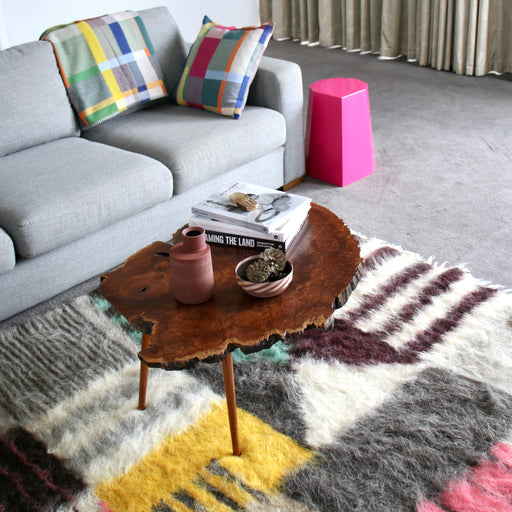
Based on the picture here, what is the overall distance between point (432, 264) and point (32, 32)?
3401mm

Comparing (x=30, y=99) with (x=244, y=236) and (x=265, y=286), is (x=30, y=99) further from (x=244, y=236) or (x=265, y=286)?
(x=265, y=286)

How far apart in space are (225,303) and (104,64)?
1.61 m

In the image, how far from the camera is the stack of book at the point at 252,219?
68.1 inches

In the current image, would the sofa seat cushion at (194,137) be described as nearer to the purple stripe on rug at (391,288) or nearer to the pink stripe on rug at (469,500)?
the purple stripe on rug at (391,288)

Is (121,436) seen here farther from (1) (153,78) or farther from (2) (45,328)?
(1) (153,78)

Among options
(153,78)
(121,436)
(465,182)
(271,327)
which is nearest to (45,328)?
(121,436)

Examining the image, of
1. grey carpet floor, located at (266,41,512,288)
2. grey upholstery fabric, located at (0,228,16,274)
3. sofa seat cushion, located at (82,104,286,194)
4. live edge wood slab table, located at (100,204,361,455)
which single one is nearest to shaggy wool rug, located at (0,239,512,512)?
live edge wood slab table, located at (100,204,361,455)

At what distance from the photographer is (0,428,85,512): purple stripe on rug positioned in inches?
60.1

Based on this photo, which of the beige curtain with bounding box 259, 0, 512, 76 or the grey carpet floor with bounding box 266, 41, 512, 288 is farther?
the beige curtain with bounding box 259, 0, 512, 76

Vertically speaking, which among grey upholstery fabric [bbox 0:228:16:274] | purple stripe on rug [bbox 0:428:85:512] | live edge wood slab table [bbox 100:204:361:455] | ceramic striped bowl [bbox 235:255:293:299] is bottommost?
purple stripe on rug [bbox 0:428:85:512]

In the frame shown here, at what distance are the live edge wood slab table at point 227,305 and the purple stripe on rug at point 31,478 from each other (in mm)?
281

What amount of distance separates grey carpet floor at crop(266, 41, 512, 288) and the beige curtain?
139 mm

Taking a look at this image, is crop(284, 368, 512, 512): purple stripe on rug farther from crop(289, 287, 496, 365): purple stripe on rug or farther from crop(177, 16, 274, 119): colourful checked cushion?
crop(177, 16, 274, 119): colourful checked cushion

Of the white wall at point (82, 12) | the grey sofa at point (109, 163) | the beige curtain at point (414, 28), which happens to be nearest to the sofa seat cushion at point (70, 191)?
the grey sofa at point (109, 163)
